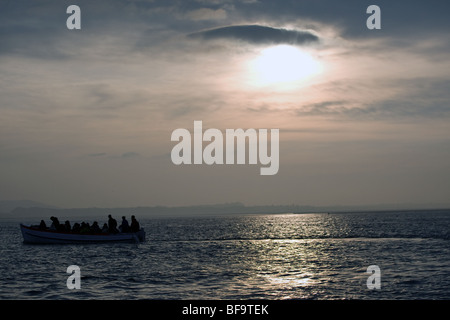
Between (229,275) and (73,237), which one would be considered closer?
(229,275)

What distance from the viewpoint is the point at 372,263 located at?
3775 centimetres

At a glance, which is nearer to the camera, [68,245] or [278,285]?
[278,285]

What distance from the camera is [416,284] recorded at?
27.0 m

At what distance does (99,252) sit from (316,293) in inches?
1286

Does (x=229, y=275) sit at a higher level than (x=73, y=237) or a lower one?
higher

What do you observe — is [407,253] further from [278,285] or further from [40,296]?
[40,296]

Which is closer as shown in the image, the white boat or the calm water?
the calm water

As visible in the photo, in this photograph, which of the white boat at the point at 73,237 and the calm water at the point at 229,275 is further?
the white boat at the point at 73,237
